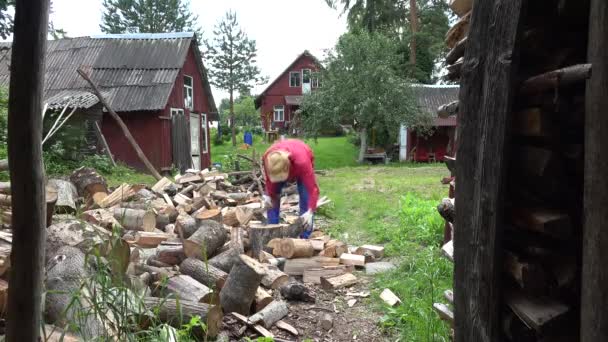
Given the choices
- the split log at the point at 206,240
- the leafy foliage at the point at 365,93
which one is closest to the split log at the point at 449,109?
the split log at the point at 206,240

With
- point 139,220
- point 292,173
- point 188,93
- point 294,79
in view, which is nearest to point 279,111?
point 294,79

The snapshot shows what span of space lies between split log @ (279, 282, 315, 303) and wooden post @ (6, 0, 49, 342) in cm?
270

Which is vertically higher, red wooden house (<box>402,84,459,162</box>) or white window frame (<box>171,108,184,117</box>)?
white window frame (<box>171,108,184,117</box>)

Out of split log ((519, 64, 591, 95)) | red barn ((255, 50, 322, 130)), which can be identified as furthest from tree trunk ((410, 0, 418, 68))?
split log ((519, 64, 591, 95))

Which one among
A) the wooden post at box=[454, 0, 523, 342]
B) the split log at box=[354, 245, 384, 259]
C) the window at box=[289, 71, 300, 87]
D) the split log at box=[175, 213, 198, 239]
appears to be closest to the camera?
the wooden post at box=[454, 0, 523, 342]

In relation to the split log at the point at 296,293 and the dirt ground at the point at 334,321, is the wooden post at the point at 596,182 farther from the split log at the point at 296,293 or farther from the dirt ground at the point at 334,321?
the split log at the point at 296,293

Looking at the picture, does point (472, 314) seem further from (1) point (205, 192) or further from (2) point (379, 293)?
(1) point (205, 192)

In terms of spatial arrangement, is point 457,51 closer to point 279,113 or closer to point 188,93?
point 188,93

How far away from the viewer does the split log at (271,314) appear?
3592mm

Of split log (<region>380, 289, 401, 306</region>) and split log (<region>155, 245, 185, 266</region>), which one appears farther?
split log (<region>155, 245, 185, 266</region>)

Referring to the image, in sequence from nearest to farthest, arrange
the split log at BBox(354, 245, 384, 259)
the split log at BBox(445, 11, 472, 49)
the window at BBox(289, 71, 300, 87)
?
the split log at BBox(445, 11, 472, 49) < the split log at BBox(354, 245, 384, 259) < the window at BBox(289, 71, 300, 87)

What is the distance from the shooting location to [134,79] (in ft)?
53.5

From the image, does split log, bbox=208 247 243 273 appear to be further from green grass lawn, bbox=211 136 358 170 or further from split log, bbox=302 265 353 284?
green grass lawn, bbox=211 136 358 170

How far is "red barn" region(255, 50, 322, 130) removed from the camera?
123ft
